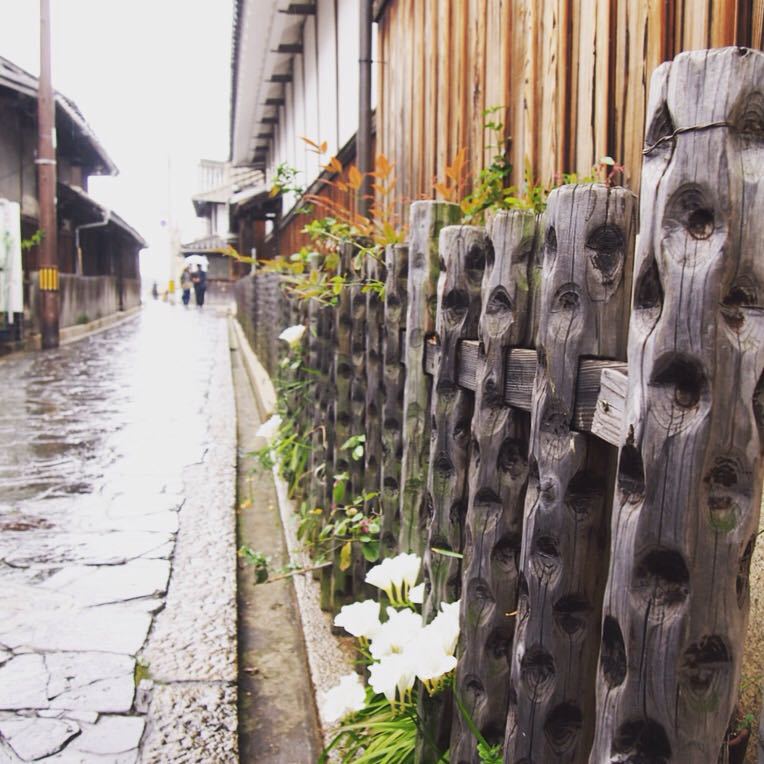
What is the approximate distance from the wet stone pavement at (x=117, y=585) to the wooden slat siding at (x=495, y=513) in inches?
46.0

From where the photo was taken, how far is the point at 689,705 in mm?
1310

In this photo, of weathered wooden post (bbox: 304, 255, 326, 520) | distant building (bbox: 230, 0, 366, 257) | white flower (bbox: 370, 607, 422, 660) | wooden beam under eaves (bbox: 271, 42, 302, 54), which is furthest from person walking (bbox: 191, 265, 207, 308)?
white flower (bbox: 370, 607, 422, 660)

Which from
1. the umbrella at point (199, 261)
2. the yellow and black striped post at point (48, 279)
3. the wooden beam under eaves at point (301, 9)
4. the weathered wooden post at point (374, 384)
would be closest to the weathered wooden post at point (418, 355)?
the weathered wooden post at point (374, 384)

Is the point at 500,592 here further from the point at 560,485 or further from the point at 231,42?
the point at 231,42

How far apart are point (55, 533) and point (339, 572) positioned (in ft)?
7.73

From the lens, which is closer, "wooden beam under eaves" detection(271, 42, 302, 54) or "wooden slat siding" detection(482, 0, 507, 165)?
"wooden slat siding" detection(482, 0, 507, 165)

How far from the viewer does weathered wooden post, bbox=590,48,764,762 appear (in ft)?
4.04

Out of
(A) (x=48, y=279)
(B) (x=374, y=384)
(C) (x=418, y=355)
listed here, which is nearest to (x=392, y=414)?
(B) (x=374, y=384)

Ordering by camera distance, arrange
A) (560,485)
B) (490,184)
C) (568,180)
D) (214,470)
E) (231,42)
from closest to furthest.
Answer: (560,485) < (568,180) < (490,184) < (214,470) < (231,42)

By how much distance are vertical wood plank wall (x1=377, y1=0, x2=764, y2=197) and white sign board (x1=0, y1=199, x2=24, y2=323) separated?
13161 mm

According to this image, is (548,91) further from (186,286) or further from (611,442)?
(186,286)

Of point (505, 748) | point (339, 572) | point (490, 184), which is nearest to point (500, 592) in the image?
point (505, 748)

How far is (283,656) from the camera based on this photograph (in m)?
3.74

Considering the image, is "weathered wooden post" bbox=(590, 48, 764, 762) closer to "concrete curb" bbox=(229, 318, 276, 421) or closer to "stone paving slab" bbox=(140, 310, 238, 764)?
"stone paving slab" bbox=(140, 310, 238, 764)
